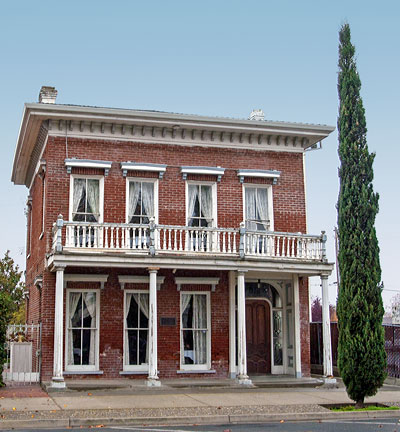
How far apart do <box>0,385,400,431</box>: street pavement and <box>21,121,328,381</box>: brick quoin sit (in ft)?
6.11

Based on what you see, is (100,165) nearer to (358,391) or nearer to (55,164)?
(55,164)

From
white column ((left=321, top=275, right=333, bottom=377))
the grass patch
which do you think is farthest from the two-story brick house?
the grass patch

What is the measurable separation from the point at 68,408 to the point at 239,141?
10447 mm

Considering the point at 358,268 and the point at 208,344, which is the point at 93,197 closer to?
the point at 208,344

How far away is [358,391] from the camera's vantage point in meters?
14.2

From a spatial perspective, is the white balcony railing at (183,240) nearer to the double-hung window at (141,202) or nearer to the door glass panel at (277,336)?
the double-hung window at (141,202)

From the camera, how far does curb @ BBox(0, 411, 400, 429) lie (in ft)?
38.9

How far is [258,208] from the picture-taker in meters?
20.9

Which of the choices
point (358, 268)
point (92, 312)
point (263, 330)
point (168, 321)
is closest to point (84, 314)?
point (92, 312)

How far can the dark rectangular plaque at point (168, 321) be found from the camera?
63.9ft

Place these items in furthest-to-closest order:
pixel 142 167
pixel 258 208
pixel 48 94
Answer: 1. pixel 258 208
2. pixel 48 94
3. pixel 142 167

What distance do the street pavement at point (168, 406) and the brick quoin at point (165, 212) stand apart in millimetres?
1862

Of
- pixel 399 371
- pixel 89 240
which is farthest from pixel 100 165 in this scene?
pixel 399 371

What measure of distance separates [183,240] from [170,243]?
4.48 ft
